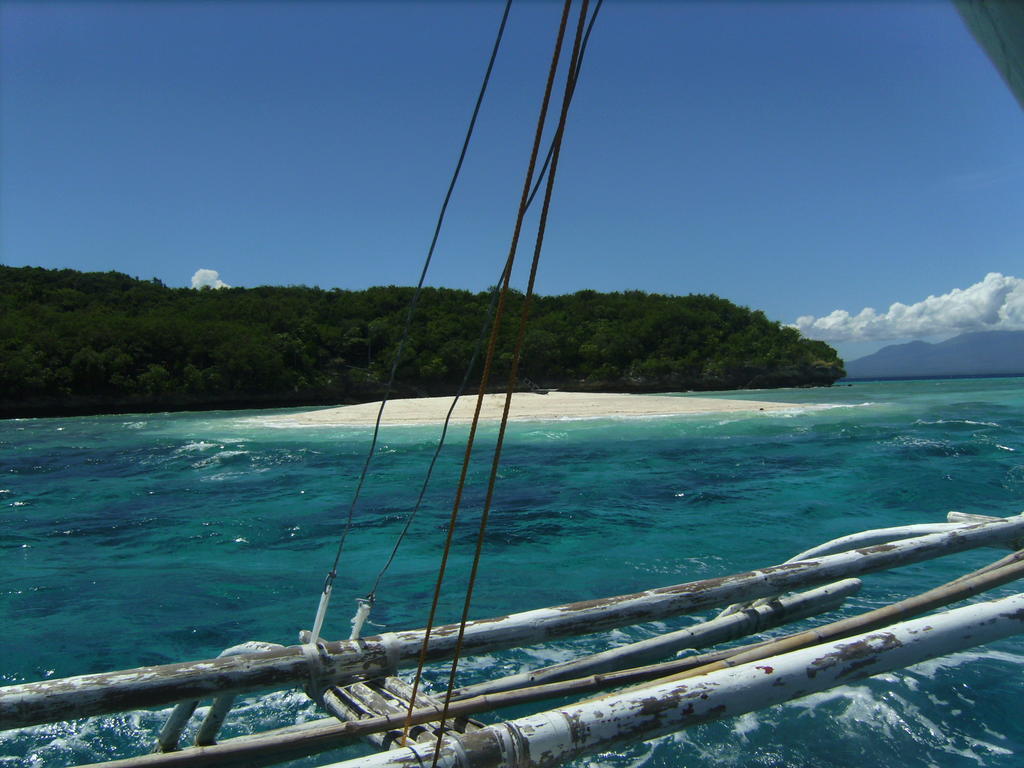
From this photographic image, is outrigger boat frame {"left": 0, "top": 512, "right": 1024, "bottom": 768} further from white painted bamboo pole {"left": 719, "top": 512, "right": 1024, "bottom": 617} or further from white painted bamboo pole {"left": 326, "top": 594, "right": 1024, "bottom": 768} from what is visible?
white painted bamboo pole {"left": 719, "top": 512, "right": 1024, "bottom": 617}

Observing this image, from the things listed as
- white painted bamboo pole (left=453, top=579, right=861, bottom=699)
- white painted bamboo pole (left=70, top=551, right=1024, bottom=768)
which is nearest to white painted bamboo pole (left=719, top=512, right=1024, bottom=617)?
white painted bamboo pole (left=453, top=579, right=861, bottom=699)

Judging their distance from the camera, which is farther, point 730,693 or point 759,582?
point 759,582

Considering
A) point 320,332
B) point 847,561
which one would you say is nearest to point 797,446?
point 847,561

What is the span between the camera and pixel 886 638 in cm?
229

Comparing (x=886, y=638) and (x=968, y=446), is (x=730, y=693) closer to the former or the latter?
(x=886, y=638)

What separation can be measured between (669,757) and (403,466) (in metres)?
12.5

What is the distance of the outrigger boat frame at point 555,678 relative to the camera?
1.96m

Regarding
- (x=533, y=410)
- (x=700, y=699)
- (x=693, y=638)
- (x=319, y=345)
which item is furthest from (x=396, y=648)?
(x=319, y=345)

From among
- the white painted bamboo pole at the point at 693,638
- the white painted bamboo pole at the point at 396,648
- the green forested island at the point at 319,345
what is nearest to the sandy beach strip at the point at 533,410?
the white painted bamboo pole at the point at 693,638

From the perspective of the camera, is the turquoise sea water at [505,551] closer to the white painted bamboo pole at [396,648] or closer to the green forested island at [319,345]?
the white painted bamboo pole at [396,648]

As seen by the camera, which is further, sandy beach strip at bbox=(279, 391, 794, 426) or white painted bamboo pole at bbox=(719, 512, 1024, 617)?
sandy beach strip at bbox=(279, 391, 794, 426)

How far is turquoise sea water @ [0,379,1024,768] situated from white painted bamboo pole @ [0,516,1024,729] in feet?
2.65

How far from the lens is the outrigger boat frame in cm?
196

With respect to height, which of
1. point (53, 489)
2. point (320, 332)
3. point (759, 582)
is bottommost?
point (53, 489)
